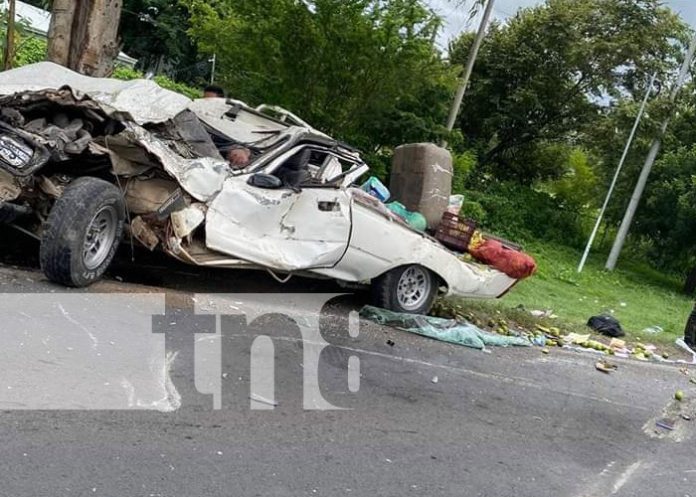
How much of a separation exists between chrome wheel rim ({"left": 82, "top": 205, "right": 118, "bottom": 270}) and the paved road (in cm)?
26

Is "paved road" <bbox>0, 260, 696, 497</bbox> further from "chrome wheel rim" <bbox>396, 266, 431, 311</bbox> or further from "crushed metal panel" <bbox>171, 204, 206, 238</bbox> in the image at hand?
"chrome wheel rim" <bbox>396, 266, 431, 311</bbox>

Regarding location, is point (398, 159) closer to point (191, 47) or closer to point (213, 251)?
point (213, 251)

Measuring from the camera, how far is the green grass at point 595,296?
10.5 metres

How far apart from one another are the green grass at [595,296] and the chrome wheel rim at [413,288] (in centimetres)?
141

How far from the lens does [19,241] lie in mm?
6910

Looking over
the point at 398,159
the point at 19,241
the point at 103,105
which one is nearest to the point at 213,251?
the point at 103,105

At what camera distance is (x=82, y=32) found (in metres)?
9.19

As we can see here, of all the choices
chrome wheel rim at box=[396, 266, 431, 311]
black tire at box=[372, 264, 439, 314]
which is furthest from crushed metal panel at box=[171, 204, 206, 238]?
chrome wheel rim at box=[396, 266, 431, 311]

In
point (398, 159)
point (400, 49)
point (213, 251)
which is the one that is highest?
point (400, 49)

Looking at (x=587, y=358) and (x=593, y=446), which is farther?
(x=587, y=358)

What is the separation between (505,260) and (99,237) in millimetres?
4516

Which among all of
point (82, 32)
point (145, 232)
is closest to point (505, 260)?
point (145, 232)

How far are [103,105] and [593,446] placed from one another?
446 centimetres

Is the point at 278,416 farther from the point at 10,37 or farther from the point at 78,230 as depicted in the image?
the point at 10,37
